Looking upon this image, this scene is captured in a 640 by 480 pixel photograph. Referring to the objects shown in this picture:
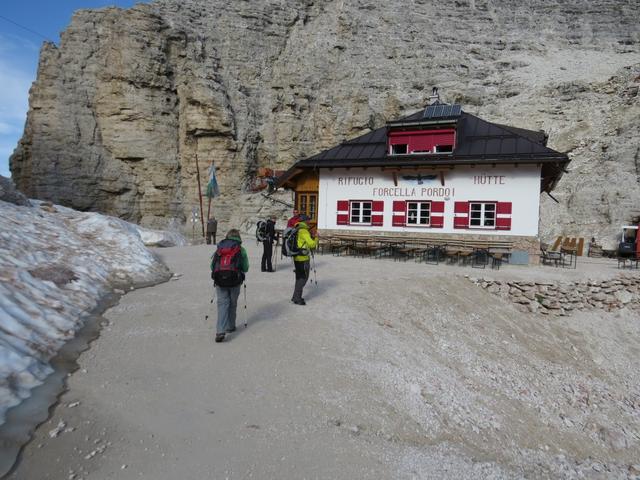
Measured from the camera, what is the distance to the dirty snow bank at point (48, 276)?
183 inches

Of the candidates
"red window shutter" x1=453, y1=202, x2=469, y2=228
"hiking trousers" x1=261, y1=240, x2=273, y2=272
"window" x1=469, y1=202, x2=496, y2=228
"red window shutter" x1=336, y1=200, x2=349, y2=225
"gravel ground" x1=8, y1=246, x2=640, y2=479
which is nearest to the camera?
"gravel ground" x1=8, y1=246, x2=640, y2=479

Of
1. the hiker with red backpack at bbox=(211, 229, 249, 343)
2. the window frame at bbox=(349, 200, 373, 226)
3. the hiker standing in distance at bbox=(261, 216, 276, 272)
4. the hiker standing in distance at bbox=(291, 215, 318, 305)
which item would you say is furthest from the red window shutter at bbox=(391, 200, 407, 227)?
the hiker with red backpack at bbox=(211, 229, 249, 343)

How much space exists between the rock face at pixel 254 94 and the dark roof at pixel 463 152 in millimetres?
14121

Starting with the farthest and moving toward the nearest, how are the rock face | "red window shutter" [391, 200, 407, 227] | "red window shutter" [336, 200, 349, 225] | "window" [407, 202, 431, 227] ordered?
the rock face < "red window shutter" [336, 200, 349, 225] < "red window shutter" [391, 200, 407, 227] < "window" [407, 202, 431, 227]

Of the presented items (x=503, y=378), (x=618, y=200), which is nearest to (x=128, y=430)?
(x=503, y=378)

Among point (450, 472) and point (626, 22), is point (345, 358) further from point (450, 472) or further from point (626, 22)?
point (626, 22)

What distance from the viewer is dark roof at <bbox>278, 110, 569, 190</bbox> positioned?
16203 millimetres

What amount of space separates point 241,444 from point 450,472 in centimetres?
211

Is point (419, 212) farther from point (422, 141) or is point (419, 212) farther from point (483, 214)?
point (422, 141)

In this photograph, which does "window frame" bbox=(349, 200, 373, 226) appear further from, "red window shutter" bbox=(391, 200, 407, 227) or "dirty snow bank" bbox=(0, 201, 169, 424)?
"dirty snow bank" bbox=(0, 201, 169, 424)

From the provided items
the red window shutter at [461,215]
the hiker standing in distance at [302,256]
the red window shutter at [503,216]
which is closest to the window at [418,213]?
the red window shutter at [461,215]

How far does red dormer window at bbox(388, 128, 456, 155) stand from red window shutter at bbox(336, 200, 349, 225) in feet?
10.9

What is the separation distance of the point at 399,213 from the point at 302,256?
36.8ft

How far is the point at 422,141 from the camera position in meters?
18.5
